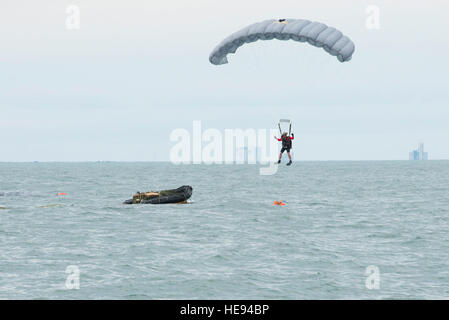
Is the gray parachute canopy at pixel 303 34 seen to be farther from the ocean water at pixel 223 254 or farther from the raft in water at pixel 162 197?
the raft in water at pixel 162 197

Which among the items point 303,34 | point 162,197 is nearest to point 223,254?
point 303,34

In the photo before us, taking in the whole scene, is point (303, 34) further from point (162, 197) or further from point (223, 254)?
point (162, 197)

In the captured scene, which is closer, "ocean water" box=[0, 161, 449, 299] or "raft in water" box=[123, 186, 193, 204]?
"ocean water" box=[0, 161, 449, 299]

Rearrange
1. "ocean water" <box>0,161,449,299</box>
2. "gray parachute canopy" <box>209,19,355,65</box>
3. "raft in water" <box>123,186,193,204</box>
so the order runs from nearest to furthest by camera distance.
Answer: "ocean water" <box>0,161,449,299</box>, "gray parachute canopy" <box>209,19,355,65</box>, "raft in water" <box>123,186,193,204</box>

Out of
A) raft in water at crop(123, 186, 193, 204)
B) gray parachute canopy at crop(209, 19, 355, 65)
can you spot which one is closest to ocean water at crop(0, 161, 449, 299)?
raft in water at crop(123, 186, 193, 204)

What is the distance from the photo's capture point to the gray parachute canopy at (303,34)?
30766 millimetres

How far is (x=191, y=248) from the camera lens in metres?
30.7

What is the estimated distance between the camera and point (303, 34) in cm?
3061

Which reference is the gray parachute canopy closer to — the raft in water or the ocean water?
the ocean water

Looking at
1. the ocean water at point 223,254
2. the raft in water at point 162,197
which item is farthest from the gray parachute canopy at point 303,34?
the raft in water at point 162,197

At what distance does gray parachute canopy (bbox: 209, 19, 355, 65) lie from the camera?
3077 centimetres

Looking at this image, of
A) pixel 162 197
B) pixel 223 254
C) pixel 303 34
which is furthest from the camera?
pixel 162 197

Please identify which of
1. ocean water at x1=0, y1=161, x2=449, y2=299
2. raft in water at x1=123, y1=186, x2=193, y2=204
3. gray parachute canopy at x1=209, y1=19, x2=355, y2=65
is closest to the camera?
ocean water at x1=0, y1=161, x2=449, y2=299
